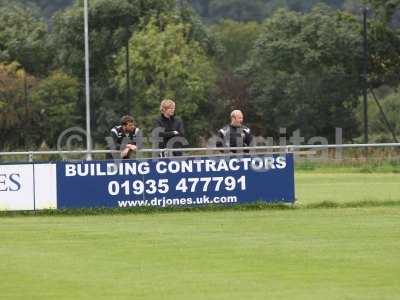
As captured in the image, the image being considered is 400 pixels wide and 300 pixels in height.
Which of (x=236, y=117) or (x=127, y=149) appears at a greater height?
(x=236, y=117)

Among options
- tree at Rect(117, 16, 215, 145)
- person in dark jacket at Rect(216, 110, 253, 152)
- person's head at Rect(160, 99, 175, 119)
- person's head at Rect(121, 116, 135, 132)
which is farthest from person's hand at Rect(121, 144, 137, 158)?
tree at Rect(117, 16, 215, 145)

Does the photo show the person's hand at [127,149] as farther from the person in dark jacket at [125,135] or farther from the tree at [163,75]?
the tree at [163,75]

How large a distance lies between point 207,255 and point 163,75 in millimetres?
45618

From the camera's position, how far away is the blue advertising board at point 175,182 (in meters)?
22.0

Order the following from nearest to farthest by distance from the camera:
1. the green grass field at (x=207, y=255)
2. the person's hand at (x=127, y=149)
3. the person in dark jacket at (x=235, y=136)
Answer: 1. the green grass field at (x=207, y=255)
2. the person's hand at (x=127, y=149)
3. the person in dark jacket at (x=235, y=136)

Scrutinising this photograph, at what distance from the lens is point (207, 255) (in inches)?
598

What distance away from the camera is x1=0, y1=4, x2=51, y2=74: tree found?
69.1 metres

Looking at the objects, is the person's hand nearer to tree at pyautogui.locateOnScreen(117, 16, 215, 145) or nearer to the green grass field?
the green grass field

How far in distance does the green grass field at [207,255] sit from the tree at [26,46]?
47796 mm

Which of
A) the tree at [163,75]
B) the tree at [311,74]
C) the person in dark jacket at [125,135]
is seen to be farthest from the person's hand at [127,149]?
the tree at [311,74]

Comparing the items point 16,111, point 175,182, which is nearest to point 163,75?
point 16,111

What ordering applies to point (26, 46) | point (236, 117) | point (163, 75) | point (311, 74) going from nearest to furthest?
point (236, 117) < point (163, 75) < point (311, 74) < point (26, 46)

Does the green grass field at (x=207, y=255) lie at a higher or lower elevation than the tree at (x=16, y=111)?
lower

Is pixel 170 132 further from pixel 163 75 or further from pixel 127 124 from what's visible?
pixel 163 75
